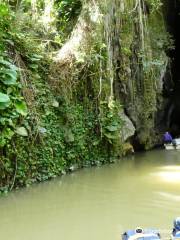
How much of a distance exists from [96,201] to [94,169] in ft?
9.48

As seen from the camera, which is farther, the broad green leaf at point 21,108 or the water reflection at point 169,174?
the water reflection at point 169,174

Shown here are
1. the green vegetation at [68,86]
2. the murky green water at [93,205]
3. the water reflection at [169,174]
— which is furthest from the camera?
the water reflection at [169,174]

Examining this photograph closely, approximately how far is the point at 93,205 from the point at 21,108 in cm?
222

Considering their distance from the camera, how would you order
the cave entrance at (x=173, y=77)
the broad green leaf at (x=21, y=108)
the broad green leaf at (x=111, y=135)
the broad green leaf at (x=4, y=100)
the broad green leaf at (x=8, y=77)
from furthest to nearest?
the cave entrance at (x=173, y=77), the broad green leaf at (x=111, y=135), the broad green leaf at (x=21, y=108), the broad green leaf at (x=8, y=77), the broad green leaf at (x=4, y=100)

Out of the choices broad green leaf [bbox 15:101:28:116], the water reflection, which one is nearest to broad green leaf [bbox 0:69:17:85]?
broad green leaf [bbox 15:101:28:116]

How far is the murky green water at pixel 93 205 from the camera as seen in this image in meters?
5.68

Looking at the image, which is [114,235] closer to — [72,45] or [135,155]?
[72,45]

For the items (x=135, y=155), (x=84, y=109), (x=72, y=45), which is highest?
(x=72, y=45)

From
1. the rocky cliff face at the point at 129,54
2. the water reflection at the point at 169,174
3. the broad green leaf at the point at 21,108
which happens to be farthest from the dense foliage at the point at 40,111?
the water reflection at the point at 169,174

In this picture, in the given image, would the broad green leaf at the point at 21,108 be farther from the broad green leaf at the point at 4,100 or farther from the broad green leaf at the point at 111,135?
the broad green leaf at the point at 111,135

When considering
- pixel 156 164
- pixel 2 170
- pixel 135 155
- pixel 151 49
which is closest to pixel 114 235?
pixel 2 170

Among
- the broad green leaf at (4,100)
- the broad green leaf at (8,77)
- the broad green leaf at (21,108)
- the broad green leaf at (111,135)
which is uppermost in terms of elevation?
the broad green leaf at (8,77)

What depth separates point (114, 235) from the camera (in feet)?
17.7

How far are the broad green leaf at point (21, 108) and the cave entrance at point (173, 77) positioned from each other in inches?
322
